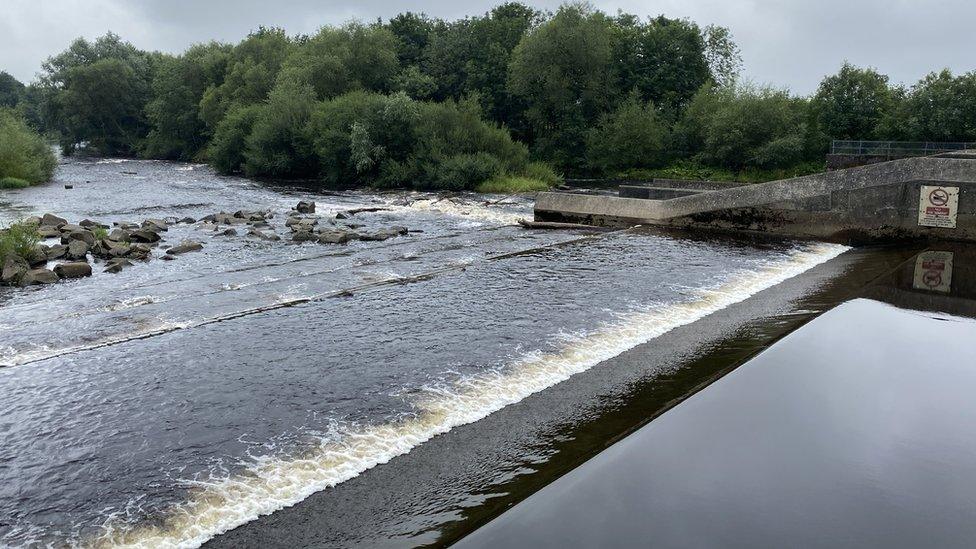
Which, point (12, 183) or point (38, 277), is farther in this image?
point (12, 183)

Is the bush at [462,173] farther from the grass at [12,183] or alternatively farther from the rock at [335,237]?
the grass at [12,183]

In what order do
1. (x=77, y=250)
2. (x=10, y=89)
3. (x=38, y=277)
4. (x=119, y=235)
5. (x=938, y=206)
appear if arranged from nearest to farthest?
1. (x=38, y=277)
2. (x=77, y=250)
3. (x=938, y=206)
4. (x=119, y=235)
5. (x=10, y=89)

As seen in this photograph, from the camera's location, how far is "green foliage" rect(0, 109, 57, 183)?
44250 millimetres

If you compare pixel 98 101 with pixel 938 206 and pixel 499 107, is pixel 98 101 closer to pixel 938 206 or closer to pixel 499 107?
pixel 499 107

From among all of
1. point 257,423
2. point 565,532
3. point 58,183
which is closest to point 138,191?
point 58,183

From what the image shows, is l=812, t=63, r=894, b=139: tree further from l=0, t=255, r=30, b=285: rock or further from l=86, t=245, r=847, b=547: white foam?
l=0, t=255, r=30, b=285: rock

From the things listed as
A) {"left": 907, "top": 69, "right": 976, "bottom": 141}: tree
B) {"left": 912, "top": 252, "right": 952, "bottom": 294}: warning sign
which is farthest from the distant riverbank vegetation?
{"left": 912, "top": 252, "right": 952, "bottom": 294}: warning sign

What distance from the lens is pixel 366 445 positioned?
26.3ft

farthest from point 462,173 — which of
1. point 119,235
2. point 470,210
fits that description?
point 119,235

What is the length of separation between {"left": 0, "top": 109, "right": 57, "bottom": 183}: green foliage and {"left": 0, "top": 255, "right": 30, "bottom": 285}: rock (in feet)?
102

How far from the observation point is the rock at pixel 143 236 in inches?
928

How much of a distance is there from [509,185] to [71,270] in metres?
30.2

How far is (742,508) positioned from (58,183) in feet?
172

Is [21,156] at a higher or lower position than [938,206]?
higher
